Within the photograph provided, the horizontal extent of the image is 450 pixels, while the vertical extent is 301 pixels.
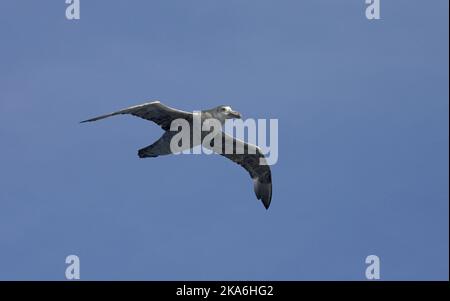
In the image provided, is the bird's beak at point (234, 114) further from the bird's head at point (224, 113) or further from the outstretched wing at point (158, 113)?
the outstretched wing at point (158, 113)

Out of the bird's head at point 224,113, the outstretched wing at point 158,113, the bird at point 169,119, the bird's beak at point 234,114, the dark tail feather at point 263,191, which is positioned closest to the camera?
the outstretched wing at point 158,113

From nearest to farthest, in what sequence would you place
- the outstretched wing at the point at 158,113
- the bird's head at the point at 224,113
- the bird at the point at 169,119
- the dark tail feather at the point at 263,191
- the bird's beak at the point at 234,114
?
1. the outstretched wing at the point at 158,113
2. the bird at the point at 169,119
3. the bird's head at the point at 224,113
4. the bird's beak at the point at 234,114
5. the dark tail feather at the point at 263,191

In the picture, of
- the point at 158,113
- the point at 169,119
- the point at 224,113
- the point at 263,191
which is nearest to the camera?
the point at 158,113

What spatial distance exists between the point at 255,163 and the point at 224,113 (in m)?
4.96

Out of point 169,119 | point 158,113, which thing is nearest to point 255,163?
point 169,119

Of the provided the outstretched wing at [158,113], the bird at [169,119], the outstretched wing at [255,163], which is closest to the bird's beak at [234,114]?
the bird at [169,119]

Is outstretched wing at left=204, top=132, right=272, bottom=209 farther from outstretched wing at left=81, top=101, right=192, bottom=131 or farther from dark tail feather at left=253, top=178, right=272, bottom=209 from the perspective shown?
outstretched wing at left=81, top=101, right=192, bottom=131

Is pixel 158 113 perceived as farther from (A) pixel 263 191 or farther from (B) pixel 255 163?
(A) pixel 263 191

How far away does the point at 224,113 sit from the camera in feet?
109

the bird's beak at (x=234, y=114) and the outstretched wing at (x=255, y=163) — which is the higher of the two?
the bird's beak at (x=234, y=114)

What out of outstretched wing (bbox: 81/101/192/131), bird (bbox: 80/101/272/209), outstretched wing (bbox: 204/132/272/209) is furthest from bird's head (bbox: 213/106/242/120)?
outstretched wing (bbox: 204/132/272/209)

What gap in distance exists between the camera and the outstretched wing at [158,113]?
105ft

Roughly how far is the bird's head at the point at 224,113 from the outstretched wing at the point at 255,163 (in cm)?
322
